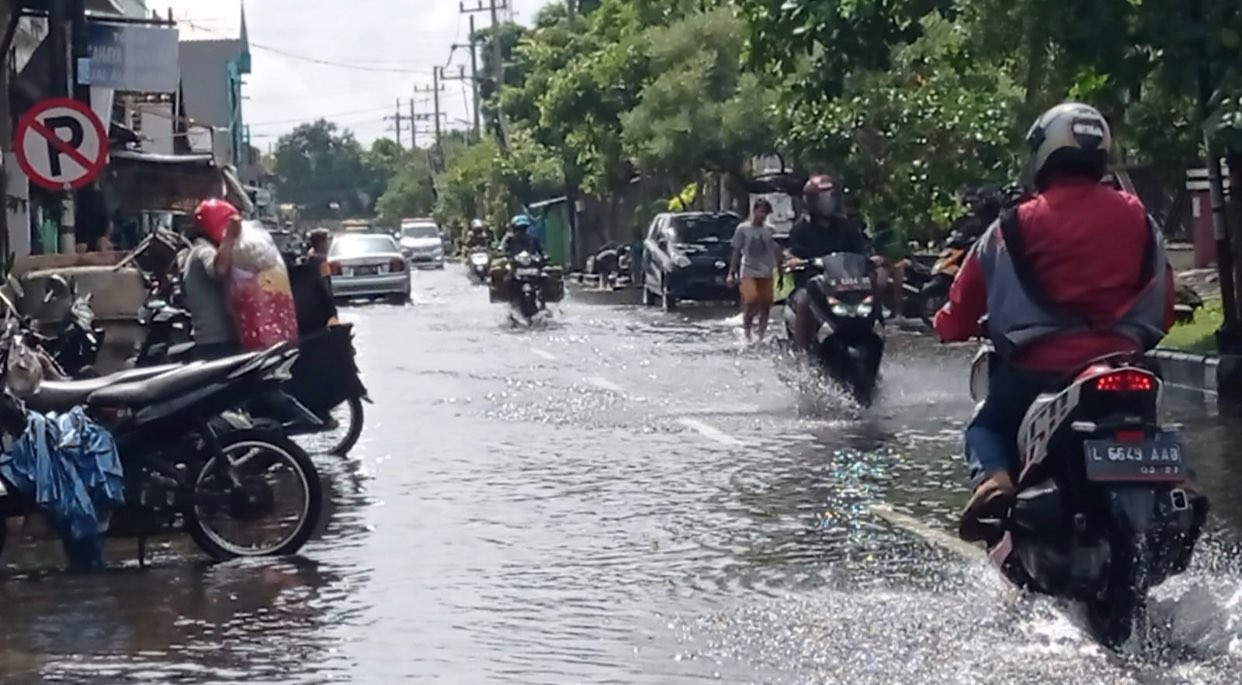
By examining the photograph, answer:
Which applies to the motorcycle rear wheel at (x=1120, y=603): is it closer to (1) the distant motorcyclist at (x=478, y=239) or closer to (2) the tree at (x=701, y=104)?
(2) the tree at (x=701, y=104)

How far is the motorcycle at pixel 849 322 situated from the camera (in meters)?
16.3

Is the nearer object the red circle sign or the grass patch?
the red circle sign

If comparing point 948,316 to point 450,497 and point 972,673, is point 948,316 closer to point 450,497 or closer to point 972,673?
point 972,673

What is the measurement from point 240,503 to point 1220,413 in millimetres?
8230

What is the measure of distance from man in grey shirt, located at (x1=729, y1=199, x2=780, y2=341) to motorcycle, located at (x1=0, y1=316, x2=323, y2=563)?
14111mm

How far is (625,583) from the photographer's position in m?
9.20

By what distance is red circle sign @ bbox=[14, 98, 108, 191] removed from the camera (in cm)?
1720

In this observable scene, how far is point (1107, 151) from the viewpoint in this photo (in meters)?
7.53

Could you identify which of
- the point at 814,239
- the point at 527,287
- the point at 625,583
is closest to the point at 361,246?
the point at 527,287

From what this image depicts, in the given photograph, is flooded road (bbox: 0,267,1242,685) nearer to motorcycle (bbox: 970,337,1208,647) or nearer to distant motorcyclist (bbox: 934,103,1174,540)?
motorcycle (bbox: 970,337,1208,647)

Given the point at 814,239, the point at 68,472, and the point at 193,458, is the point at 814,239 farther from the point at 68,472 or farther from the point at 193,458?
the point at 68,472

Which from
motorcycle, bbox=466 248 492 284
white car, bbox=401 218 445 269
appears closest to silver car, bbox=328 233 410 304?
motorcycle, bbox=466 248 492 284

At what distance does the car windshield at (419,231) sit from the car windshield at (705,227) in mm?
39941

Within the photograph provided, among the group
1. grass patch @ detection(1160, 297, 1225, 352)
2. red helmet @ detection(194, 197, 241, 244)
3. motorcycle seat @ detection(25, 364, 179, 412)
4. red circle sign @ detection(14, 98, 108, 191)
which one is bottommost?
grass patch @ detection(1160, 297, 1225, 352)
